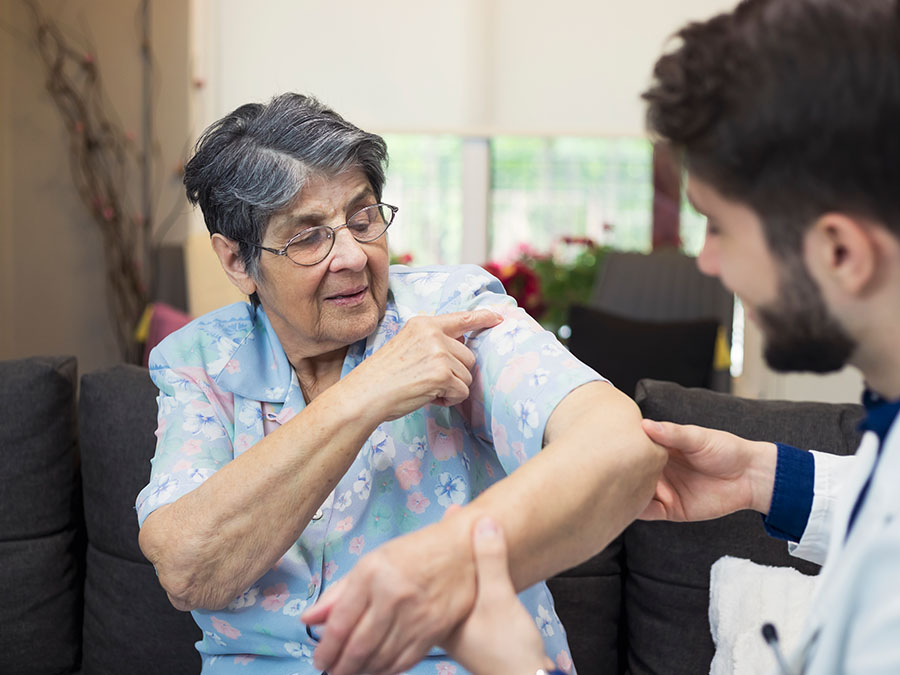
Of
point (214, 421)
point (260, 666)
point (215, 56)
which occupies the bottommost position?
point (260, 666)

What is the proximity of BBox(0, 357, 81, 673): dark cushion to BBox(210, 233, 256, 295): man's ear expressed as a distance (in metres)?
0.63

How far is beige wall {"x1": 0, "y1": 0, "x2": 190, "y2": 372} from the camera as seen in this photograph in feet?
14.4

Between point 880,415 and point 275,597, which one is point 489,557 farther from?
point 275,597

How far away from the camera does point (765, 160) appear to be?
726 millimetres

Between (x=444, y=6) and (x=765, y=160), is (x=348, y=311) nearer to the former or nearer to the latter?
(x=765, y=160)

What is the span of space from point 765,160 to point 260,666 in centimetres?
104

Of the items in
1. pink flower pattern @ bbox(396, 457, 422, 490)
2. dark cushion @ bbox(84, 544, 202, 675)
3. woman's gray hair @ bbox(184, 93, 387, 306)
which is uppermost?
woman's gray hair @ bbox(184, 93, 387, 306)

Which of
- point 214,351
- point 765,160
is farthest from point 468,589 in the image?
point 214,351

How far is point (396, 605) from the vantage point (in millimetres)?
770

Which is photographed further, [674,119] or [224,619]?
[224,619]

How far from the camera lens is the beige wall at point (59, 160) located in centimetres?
440

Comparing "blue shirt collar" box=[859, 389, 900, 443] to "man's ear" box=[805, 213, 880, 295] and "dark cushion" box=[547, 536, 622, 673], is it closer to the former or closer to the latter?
"man's ear" box=[805, 213, 880, 295]

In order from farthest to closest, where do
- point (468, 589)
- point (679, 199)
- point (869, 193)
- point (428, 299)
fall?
1. point (679, 199)
2. point (428, 299)
3. point (468, 589)
4. point (869, 193)

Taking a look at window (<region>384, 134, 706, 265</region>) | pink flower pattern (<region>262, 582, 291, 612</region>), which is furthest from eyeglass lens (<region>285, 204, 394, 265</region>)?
window (<region>384, 134, 706, 265</region>)
